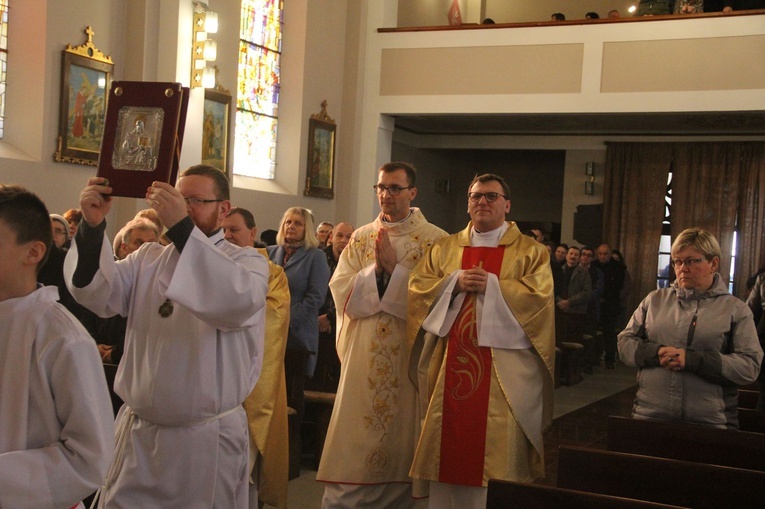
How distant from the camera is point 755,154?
14836 mm

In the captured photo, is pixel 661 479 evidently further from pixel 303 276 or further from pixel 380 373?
pixel 303 276

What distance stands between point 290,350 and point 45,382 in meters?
3.82

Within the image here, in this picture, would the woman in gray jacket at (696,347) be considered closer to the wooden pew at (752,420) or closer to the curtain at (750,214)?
the wooden pew at (752,420)

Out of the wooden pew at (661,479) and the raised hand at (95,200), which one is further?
the wooden pew at (661,479)

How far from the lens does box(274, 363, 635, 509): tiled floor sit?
227 inches

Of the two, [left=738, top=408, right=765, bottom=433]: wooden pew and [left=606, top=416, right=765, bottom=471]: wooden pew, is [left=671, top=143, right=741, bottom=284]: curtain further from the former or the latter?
[left=606, top=416, right=765, bottom=471]: wooden pew

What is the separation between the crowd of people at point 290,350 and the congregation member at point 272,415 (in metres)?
0.01

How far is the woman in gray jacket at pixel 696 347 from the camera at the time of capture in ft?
13.2

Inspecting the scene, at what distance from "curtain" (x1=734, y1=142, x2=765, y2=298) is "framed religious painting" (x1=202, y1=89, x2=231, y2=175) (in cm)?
862

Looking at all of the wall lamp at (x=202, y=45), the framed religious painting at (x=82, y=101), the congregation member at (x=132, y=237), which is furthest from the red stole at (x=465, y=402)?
the wall lamp at (x=202, y=45)

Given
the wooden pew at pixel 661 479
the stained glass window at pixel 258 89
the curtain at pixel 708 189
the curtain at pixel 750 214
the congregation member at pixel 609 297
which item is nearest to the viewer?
the wooden pew at pixel 661 479

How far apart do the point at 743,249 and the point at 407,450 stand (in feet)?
38.5

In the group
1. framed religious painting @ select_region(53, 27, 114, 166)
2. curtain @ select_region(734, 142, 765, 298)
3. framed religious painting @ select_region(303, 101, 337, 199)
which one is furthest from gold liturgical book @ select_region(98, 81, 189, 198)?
curtain @ select_region(734, 142, 765, 298)

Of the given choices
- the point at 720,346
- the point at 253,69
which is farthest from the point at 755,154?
the point at 720,346
